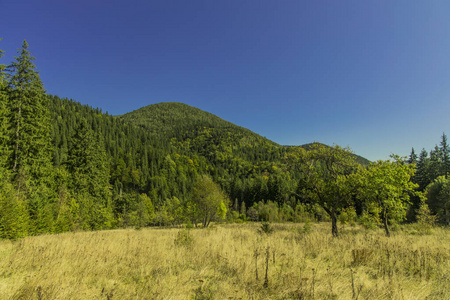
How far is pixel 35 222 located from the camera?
13188 mm

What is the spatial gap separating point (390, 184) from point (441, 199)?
121 ft

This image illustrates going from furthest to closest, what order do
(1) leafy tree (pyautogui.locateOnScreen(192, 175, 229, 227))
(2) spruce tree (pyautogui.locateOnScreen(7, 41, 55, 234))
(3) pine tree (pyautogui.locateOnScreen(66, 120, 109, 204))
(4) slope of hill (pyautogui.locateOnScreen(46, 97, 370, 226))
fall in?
(4) slope of hill (pyautogui.locateOnScreen(46, 97, 370, 226)) → (1) leafy tree (pyautogui.locateOnScreen(192, 175, 229, 227)) → (3) pine tree (pyautogui.locateOnScreen(66, 120, 109, 204)) → (2) spruce tree (pyautogui.locateOnScreen(7, 41, 55, 234))

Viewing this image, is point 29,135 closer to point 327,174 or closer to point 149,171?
point 327,174

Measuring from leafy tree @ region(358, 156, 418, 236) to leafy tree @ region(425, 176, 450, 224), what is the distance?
28935 mm

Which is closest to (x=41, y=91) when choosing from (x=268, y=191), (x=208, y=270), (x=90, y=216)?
(x=90, y=216)

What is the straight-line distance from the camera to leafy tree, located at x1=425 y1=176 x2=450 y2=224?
3197cm

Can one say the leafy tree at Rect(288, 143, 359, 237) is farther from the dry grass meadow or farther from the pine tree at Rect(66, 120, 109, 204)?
the pine tree at Rect(66, 120, 109, 204)

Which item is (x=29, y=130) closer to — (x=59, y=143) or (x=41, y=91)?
(x=41, y=91)

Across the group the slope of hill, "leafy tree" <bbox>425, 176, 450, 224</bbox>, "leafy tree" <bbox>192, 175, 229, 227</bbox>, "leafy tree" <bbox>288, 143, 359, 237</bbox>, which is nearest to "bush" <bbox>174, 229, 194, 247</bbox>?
"leafy tree" <bbox>288, 143, 359, 237</bbox>

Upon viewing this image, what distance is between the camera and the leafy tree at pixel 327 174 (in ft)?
Result: 45.9

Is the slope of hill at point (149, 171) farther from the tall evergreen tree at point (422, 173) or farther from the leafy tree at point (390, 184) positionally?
the leafy tree at point (390, 184)

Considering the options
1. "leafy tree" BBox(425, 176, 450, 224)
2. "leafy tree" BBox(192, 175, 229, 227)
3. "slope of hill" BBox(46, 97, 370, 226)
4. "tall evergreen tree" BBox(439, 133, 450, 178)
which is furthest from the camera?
"slope of hill" BBox(46, 97, 370, 226)

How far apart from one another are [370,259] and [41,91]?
27453 mm

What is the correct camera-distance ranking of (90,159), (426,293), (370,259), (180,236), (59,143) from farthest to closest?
1. (59,143)
2. (90,159)
3. (180,236)
4. (370,259)
5. (426,293)
